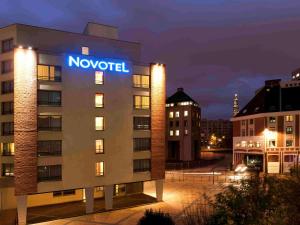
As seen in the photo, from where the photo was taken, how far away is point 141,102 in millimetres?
58156

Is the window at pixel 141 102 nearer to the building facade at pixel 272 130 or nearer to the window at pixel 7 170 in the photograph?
the window at pixel 7 170

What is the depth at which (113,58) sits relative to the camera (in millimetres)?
55812

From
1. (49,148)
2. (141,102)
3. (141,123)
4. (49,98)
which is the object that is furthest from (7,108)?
(141,123)

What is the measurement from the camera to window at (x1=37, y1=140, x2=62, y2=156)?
4925 centimetres

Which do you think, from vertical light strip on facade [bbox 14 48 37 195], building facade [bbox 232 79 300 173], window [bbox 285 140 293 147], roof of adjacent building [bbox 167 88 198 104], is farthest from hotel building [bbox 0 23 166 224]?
roof of adjacent building [bbox 167 88 198 104]

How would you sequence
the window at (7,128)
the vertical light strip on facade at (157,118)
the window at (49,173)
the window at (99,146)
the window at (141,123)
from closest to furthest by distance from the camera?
the window at (49,173), the window at (7,128), the window at (99,146), the window at (141,123), the vertical light strip on facade at (157,118)

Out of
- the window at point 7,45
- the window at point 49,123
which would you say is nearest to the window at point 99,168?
the window at point 49,123

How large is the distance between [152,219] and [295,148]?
69.3 metres

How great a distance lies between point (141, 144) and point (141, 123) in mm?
3087

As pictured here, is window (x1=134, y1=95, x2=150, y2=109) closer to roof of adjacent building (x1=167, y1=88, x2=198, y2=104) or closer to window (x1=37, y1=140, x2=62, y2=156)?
window (x1=37, y1=140, x2=62, y2=156)

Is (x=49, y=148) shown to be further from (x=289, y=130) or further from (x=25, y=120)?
(x=289, y=130)

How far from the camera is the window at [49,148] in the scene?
49.2 metres

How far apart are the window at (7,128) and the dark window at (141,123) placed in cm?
1684

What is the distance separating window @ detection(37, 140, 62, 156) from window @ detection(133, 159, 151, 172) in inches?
471
